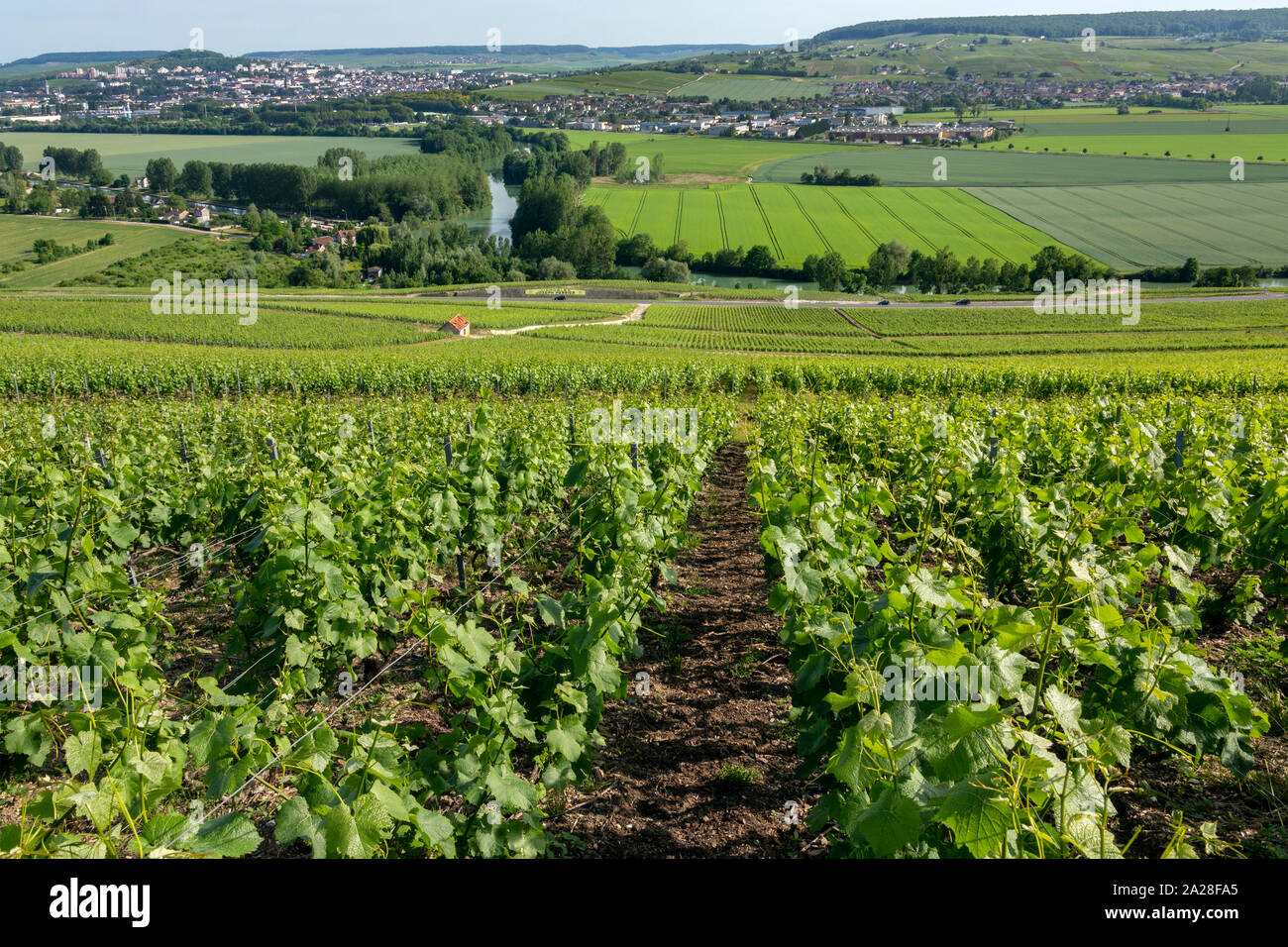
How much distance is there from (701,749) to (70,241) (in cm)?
11636

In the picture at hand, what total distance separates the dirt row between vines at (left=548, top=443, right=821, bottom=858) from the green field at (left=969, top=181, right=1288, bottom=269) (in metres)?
90.2

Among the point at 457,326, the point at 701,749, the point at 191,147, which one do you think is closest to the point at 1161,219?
the point at 457,326

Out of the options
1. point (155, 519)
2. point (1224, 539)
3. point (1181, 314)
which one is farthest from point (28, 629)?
point (1181, 314)

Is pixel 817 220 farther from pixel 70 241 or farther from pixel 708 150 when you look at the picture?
pixel 70 241

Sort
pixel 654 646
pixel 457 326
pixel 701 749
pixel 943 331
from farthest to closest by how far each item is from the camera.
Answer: pixel 943 331
pixel 457 326
pixel 654 646
pixel 701 749

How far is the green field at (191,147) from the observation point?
151250mm

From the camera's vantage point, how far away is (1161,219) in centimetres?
9362

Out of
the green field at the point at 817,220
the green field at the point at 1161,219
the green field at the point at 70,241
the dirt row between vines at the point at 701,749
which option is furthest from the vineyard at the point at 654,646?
the green field at the point at 1161,219

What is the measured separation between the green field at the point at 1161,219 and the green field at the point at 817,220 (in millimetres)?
5214

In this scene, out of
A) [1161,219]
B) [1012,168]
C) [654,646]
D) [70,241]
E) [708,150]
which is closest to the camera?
[654,646]

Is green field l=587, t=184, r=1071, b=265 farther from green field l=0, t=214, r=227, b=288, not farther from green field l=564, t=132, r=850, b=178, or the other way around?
green field l=0, t=214, r=227, b=288

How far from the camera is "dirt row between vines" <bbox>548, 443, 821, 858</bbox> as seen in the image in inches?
190
